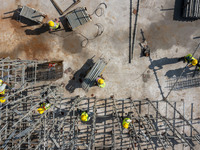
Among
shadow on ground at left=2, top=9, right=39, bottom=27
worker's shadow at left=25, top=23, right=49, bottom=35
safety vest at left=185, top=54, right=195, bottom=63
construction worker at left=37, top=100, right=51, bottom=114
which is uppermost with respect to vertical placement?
shadow on ground at left=2, top=9, right=39, bottom=27

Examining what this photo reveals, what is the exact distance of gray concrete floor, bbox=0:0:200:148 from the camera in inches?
589

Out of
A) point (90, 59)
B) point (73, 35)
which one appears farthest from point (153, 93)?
point (73, 35)

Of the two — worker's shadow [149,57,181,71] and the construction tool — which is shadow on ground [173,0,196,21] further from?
worker's shadow [149,57,181,71]

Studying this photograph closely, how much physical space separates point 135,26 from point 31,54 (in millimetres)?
11702

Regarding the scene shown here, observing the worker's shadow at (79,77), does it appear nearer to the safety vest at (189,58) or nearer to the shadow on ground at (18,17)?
the shadow on ground at (18,17)

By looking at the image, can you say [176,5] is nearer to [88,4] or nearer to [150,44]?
[150,44]

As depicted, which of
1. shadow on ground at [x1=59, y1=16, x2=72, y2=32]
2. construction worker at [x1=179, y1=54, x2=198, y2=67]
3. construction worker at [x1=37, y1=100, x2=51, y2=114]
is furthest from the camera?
shadow on ground at [x1=59, y1=16, x2=72, y2=32]

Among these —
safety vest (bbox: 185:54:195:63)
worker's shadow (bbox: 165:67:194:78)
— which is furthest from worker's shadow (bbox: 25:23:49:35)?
safety vest (bbox: 185:54:195:63)

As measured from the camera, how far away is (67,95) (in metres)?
15.6

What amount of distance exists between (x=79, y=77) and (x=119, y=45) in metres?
5.54

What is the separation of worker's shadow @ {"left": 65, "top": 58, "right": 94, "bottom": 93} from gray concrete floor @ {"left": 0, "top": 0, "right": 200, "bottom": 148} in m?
0.35

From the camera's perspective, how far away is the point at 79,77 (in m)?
15.5

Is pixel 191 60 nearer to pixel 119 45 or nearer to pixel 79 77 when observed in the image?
pixel 119 45

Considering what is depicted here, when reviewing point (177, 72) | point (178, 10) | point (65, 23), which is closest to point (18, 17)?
point (65, 23)
